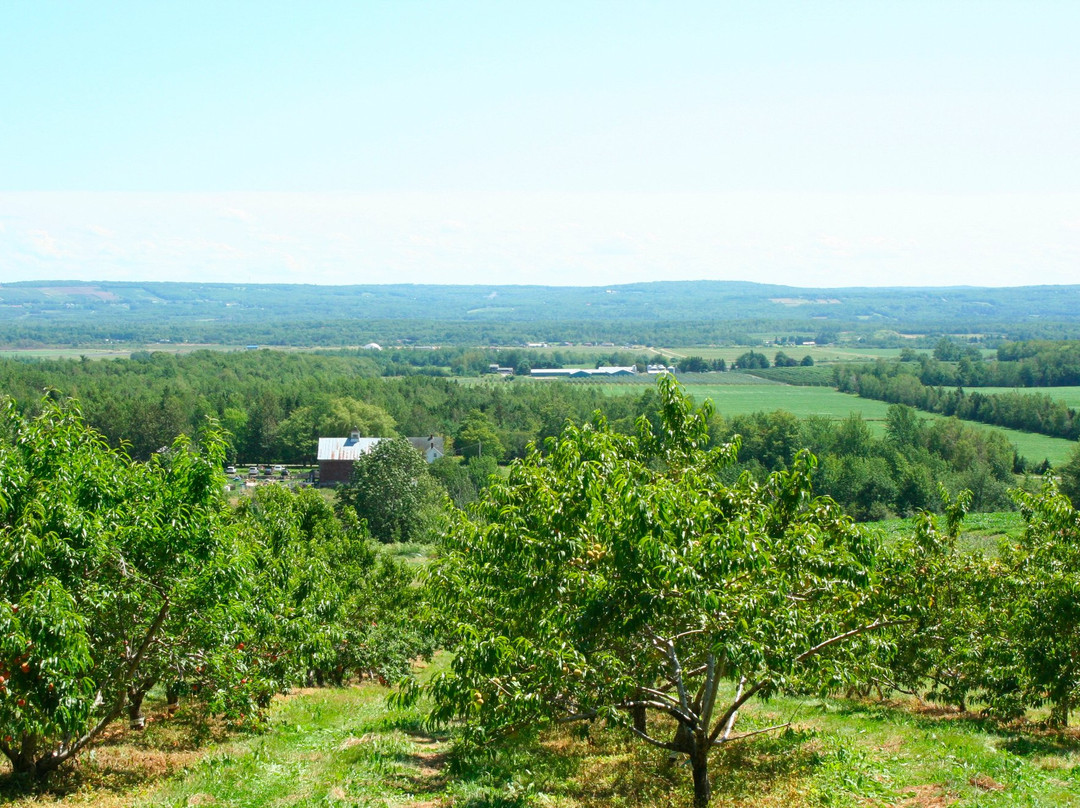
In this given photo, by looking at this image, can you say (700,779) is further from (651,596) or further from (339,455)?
(339,455)

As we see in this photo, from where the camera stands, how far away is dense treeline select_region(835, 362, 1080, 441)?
124 m

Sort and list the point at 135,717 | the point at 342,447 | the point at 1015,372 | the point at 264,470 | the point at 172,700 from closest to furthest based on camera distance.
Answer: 1. the point at 135,717
2. the point at 172,700
3. the point at 342,447
4. the point at 264,470
5. the point at 1015,372

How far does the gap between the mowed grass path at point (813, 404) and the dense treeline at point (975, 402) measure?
211 centimetres

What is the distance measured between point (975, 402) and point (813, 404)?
25.3 metres

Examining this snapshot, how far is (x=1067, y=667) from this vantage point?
1546cm

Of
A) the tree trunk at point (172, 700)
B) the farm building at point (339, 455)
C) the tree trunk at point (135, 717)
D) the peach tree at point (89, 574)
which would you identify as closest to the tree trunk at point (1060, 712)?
the peach tree at point (89, 574)

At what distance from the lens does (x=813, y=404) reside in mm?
153500

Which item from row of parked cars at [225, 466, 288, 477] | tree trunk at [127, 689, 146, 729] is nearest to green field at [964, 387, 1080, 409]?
row of parked cars at [225, 466, 288, 477]

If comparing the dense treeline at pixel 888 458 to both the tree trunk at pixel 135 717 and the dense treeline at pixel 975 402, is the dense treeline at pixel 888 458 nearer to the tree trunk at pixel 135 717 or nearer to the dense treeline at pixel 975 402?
the dense treeline at pixel 975 402

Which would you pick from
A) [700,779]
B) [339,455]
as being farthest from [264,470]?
[700,779]

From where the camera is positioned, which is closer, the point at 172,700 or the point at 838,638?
the point at 838,638

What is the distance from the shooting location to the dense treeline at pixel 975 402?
124m

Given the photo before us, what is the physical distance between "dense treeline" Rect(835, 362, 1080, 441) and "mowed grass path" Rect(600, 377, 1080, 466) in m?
2.11

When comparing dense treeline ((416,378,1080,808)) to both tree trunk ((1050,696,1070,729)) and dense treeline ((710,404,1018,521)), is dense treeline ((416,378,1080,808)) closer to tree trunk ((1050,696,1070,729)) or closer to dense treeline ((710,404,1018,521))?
tree trunk ((1050,696,1070,729))
